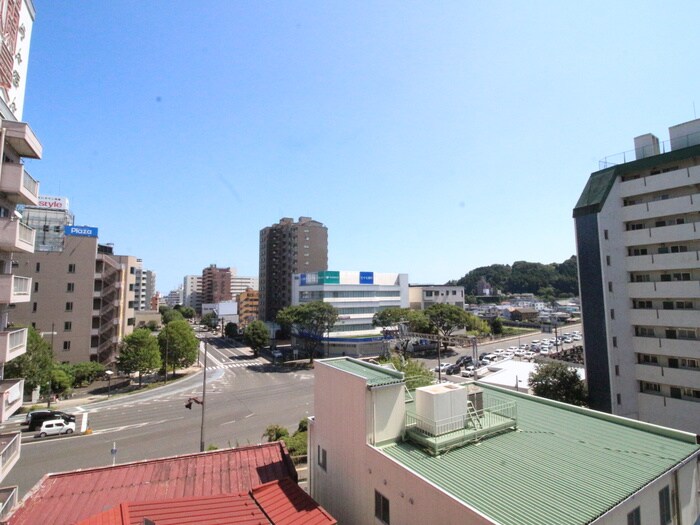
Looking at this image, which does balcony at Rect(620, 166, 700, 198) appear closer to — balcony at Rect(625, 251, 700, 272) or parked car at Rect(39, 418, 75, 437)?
balcony at Rect(625, 251, 700, 272)

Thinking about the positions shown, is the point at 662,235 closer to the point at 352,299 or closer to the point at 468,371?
the point at 468,371

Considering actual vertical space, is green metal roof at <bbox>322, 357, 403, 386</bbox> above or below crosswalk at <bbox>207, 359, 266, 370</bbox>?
above

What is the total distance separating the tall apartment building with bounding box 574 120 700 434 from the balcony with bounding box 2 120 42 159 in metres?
34.6

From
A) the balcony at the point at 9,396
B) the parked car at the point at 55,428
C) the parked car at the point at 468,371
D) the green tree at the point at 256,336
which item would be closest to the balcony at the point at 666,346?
the parked car at the point at 468,371

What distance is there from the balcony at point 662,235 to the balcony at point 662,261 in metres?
1.05

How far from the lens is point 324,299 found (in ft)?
231

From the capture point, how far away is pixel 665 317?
26.0 metres

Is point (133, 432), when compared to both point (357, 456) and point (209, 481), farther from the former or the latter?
point (357, 456)

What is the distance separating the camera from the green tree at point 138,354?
44.4 metres

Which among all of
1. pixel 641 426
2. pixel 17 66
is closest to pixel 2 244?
pixel 17 66

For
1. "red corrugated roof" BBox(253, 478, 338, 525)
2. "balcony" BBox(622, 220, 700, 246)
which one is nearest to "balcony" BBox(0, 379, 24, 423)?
"red corrugated roof" BBox(253, 478, 338, 525)

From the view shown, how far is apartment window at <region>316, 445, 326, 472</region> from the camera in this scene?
1378cm

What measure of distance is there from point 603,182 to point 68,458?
1745 inches

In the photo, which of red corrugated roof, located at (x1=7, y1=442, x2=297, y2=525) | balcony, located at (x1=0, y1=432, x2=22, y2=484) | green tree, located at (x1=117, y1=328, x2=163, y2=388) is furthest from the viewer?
green tree, located at (x1=117, y1=328, x2=163, y2=388)
